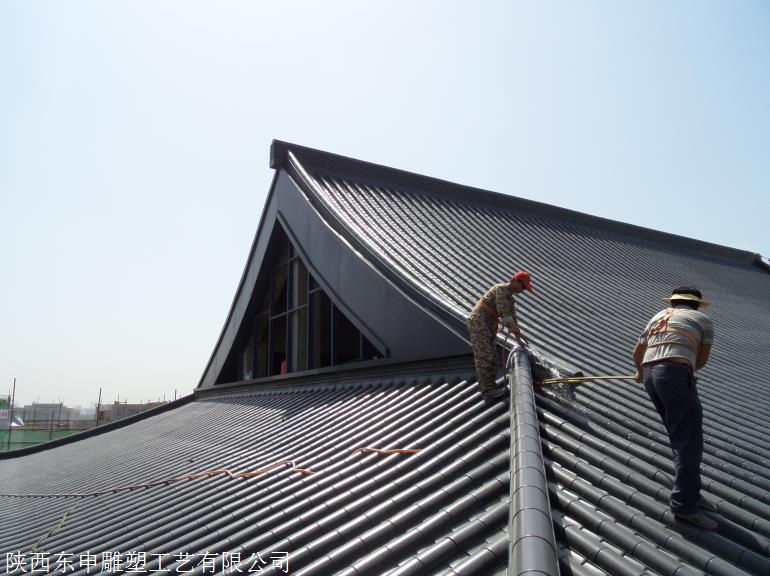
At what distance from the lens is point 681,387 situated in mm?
3295

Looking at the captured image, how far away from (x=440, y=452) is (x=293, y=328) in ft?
22.8

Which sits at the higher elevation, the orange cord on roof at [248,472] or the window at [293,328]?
the window at [293,328]

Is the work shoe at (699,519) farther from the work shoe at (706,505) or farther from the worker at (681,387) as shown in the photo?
the work shoe at (706,505)

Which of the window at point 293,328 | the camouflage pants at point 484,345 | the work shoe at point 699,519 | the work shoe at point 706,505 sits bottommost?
the work shoe at point 699,519

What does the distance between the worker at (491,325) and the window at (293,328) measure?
10.1ft

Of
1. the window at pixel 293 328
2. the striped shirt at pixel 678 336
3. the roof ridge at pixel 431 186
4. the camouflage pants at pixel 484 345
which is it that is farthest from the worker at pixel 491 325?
the roof ridge at pixel 431 186

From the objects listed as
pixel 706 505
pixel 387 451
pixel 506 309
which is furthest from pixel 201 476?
pixel 706 505

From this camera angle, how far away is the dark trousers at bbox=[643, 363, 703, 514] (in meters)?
3.18

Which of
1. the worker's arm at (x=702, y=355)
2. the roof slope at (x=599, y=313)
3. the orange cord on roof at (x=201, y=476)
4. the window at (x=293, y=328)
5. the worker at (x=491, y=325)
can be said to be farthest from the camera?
the window at (x=293, y=328)

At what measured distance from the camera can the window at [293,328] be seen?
10008mm

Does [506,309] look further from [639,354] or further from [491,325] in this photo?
[639,354]

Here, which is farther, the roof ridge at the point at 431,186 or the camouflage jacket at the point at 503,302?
the roof ridge at the point at 431,186

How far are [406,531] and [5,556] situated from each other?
4.52m

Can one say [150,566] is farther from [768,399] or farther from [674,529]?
[768,399]
